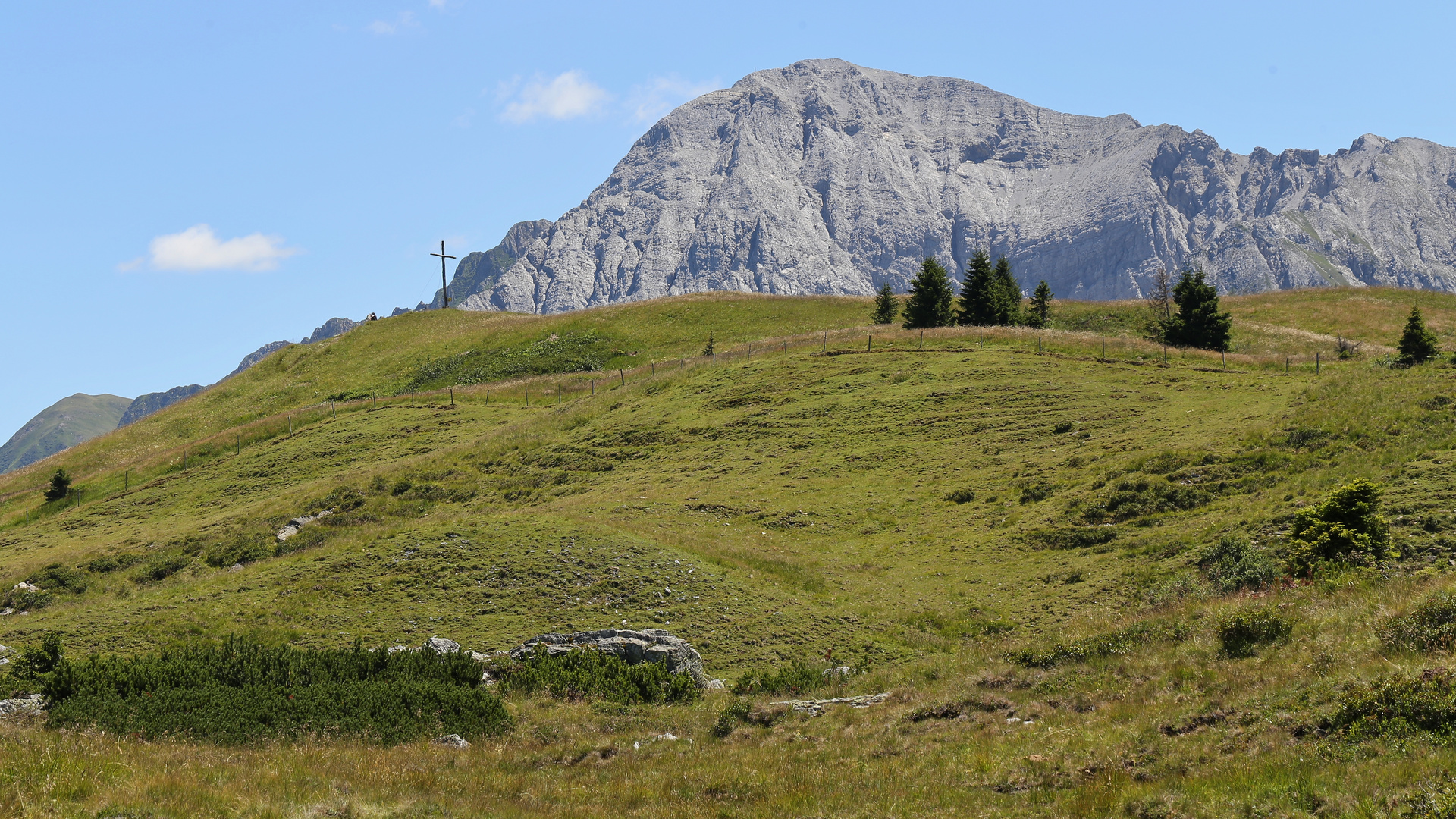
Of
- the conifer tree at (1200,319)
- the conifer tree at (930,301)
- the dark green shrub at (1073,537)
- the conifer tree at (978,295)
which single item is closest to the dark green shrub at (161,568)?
the dark green shrub at (1073,537)

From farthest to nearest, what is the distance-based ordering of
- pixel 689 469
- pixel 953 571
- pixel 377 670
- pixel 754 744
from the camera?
pixel 689 469 → pixel 953 571 → pixel 377 670 → pixel 754 744

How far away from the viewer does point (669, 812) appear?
42.9ft

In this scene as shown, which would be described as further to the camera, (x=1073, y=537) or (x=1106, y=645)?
(x=1073, y=537)

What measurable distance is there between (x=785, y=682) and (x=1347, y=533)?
584 inches

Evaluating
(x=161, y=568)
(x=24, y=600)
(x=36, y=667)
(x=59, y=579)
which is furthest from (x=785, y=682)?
(x=59, y=579)

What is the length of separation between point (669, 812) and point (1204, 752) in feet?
25.1

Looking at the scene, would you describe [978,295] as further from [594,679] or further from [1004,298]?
[594,679]

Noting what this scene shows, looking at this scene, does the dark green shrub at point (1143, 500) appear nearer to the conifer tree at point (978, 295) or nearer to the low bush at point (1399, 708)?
the low bush at point (1399, 708)

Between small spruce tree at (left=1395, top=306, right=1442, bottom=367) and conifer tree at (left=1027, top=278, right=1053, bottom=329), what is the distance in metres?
31.6

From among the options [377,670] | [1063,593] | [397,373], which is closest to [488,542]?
[377,670]

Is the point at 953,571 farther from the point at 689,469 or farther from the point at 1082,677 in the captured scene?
A: the point at 689,469

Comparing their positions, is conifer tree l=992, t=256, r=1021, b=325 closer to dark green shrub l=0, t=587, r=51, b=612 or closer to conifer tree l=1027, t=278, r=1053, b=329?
conifer tree l=1027, t=278, r=1053, b=329

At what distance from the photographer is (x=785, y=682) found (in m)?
22.7

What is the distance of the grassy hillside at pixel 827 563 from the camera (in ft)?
44.4
